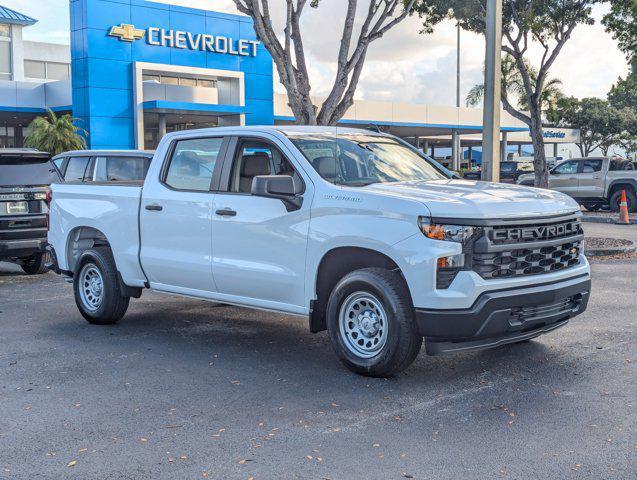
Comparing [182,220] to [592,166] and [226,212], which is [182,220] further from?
[592,166]

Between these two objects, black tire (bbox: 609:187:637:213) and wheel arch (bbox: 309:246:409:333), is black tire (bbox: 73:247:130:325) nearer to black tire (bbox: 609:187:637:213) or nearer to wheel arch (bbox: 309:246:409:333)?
wheel arch (bbox: 309:246:409:333)

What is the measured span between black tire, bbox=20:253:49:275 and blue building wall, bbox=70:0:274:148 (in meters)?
24.1

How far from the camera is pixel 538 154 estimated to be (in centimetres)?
2309

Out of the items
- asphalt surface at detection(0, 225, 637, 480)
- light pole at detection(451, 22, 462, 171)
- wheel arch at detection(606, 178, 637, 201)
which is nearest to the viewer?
asphalt surface at detection(0, 225, 637, 480)

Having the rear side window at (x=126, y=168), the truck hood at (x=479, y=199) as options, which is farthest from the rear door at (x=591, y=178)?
the truck hood at (x=479, y=199)

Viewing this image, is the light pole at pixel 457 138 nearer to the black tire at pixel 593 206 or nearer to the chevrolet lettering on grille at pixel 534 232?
the black tire at pixel 593 206

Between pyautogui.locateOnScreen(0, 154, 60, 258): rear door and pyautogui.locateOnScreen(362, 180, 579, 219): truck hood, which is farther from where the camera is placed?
pyautogui.locateOnScreen(0, 154, 60, 258): rear door

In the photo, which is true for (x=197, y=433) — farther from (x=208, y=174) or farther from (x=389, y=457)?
(x=208, y=174)

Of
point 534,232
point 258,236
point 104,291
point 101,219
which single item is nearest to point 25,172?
point 101,219

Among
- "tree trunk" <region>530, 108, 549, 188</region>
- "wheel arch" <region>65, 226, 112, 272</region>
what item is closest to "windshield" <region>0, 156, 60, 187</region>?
"wheel arch" <region>65, 226, 112, 272</region>

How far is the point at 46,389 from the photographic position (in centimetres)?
623

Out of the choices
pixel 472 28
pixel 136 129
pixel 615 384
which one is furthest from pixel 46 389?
pixel 136 129

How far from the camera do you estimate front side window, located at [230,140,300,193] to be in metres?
7.38

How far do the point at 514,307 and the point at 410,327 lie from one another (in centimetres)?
78
